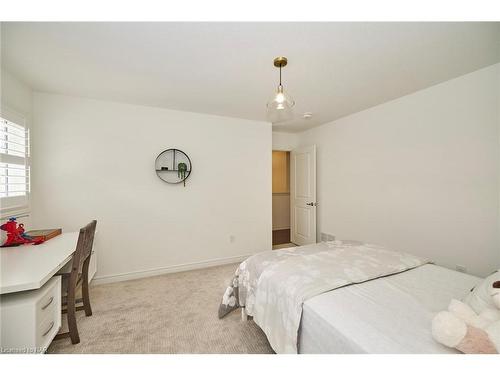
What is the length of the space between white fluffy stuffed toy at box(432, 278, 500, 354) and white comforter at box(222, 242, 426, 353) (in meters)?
0.49

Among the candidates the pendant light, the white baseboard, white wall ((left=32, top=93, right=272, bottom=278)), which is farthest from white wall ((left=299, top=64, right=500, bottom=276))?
the white baseboard

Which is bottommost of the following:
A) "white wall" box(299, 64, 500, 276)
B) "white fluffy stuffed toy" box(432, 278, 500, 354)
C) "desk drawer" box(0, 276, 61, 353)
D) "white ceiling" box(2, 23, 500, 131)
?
"desk drawer" box(0, 276, 61, 353)

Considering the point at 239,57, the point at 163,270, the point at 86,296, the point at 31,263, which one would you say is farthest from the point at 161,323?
the point at 239,57

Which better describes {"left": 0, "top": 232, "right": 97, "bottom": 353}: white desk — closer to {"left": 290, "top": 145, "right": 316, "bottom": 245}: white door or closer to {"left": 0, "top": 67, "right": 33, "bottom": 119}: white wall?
{"left": 0, "top": 67, "right": 33, "bottom": 119}: white wall

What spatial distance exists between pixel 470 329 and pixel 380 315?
1.05 feet

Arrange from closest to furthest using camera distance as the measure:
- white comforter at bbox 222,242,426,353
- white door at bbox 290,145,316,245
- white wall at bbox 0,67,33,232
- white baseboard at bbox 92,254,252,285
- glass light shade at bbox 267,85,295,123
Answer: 1. white comforter at bbox 222,242,426,353
2. glass light shade at bbox 267,85,295,123
3. white wall at bbox 0,67,33,232
4. white baseboard at bbox 92,254,252,285
5. white door at bbox 290,145,316,245

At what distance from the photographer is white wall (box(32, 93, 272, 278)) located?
2533 millimetres

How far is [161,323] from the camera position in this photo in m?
1.90

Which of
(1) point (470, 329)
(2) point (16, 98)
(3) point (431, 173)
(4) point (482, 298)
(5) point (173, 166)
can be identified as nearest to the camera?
(1) point (470, 329)

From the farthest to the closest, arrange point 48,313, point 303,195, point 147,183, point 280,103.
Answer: point 303,195 < point 147,183 < point 280,103 < point 48,313

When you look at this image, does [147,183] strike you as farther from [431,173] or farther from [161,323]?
[431,173]

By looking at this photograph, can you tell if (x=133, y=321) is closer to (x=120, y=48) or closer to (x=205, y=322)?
(x=205, y=322)
